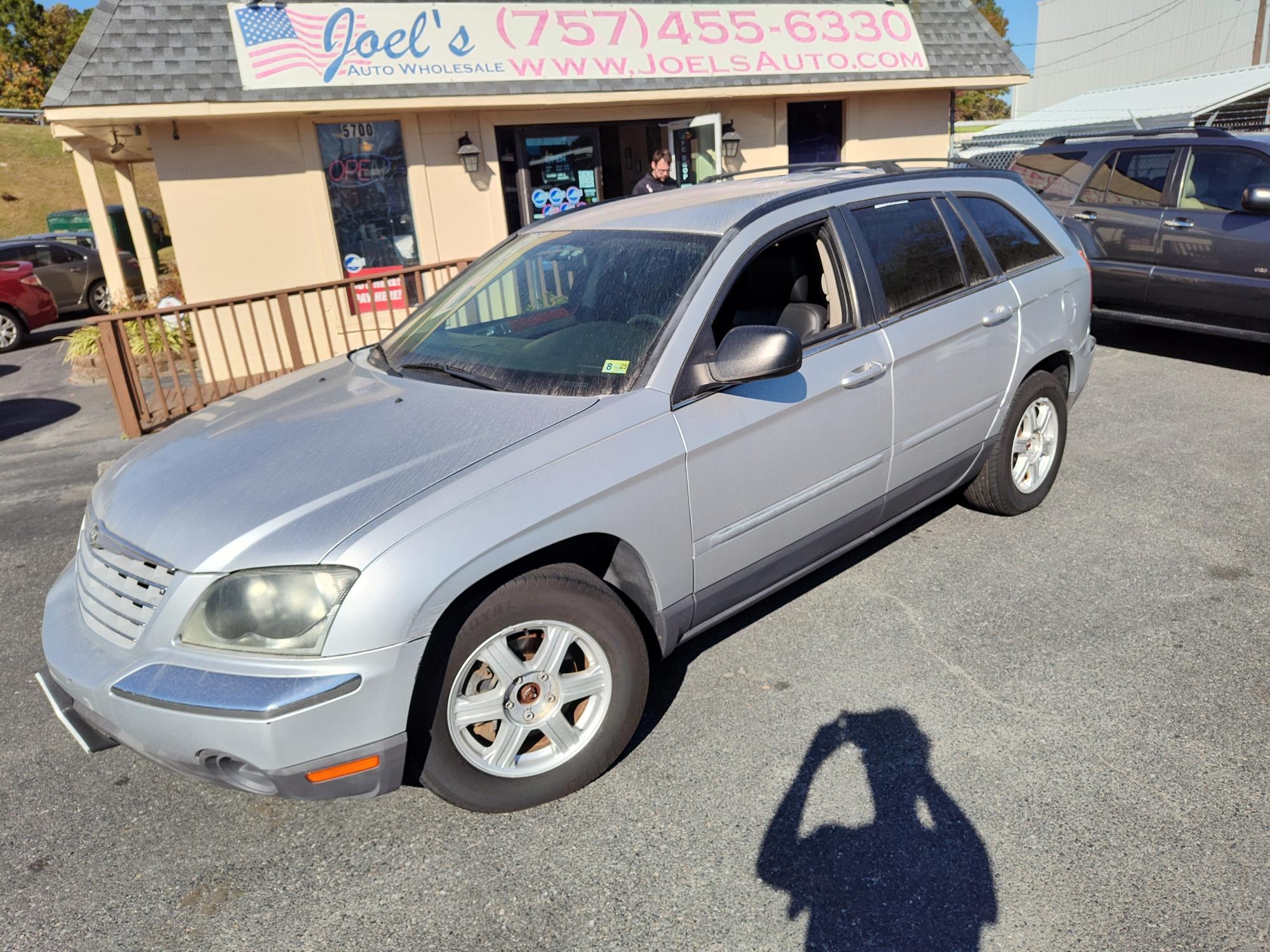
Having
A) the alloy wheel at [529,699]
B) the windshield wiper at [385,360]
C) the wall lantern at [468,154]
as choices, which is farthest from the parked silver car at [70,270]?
the alloy wheel at [529,699]

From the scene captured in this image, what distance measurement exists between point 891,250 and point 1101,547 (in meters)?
1.81

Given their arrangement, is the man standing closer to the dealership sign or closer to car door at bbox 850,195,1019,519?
the dealership sign

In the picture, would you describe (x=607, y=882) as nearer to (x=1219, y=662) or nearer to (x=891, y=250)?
(x=1219, y=662)

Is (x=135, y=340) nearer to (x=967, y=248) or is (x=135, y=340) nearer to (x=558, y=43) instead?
(x=558, y=43)

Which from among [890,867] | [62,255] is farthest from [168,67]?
[890,867]

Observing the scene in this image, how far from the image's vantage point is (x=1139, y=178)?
26.2 feet

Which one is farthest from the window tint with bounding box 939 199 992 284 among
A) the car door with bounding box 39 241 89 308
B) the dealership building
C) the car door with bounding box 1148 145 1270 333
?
the car door with bounding box 39 241 89 308

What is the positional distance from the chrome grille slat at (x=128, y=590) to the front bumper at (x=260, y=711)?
0.09 meters

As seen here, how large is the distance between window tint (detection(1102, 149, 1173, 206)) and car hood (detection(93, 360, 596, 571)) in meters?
6.98

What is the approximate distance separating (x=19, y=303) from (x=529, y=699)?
15012mm

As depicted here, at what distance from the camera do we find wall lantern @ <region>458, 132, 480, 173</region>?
10.3 metres

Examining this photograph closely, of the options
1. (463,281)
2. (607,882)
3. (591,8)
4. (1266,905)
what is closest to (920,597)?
(1266,905)

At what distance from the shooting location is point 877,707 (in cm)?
331

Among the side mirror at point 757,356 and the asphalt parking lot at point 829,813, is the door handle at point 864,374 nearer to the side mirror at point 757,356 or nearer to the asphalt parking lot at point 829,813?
the side mirror at point 757,356
